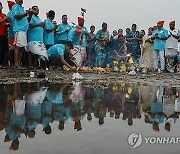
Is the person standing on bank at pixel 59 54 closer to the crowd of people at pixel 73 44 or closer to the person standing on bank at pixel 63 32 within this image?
the crowd of people at pixel 73 44

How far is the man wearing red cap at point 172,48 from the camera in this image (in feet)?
45.8

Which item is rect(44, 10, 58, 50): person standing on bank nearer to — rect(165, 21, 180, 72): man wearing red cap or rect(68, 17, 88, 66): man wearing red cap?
rect(68, 17, 88, 66): man wearing red cap

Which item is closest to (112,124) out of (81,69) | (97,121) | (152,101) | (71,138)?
(97,121)

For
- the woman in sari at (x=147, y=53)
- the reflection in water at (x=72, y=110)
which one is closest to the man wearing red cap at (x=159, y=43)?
the woman in sari at (x=147, y=53)

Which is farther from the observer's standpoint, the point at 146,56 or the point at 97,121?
the point at 146,56

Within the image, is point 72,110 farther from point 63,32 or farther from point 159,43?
point 159,43

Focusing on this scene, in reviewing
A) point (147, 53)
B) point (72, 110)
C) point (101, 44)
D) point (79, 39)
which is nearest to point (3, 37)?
point (79, 39)

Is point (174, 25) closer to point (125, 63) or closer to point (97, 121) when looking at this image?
point (125, 63)

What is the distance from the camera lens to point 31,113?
3.31 metres

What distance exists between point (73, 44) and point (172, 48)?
469 cm

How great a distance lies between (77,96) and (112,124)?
5.48ft

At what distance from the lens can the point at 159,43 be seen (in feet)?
45.6

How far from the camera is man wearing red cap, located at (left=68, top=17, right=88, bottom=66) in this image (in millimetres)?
12315

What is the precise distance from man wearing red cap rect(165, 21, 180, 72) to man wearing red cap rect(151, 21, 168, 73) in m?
0.36
